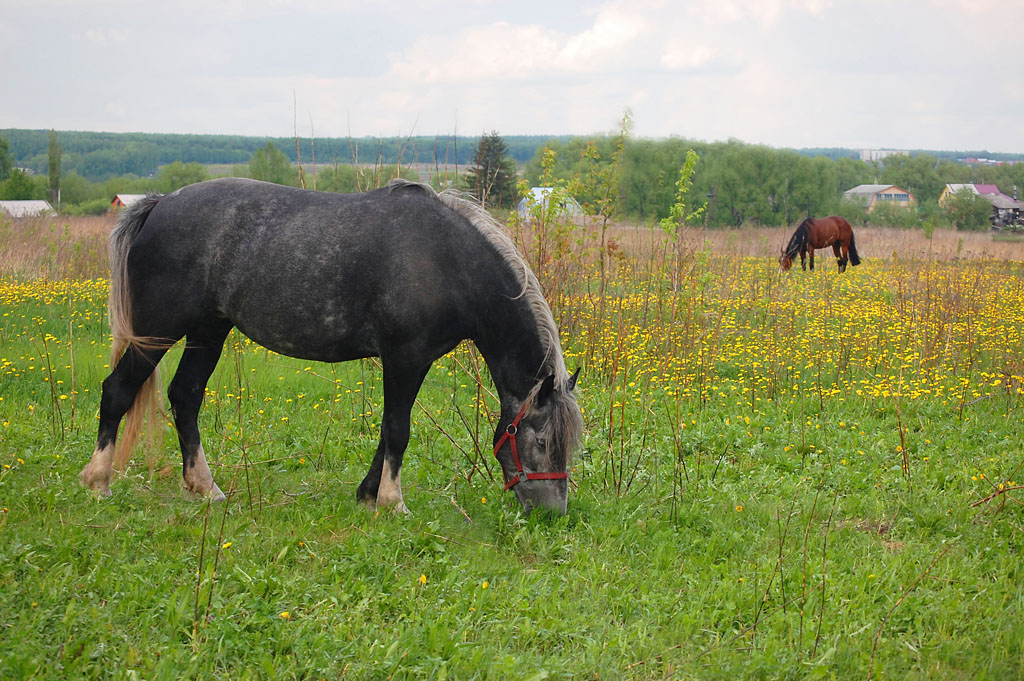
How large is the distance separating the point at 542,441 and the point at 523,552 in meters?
0.65

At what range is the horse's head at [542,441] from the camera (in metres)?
4.37

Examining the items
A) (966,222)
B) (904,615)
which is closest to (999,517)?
(904,615)

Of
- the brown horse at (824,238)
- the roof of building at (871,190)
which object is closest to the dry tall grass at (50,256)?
the brown horse at (824,238)

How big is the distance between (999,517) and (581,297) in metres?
4.79

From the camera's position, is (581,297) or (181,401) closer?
(181,401)

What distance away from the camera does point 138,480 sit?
16.5 feet

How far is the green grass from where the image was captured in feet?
10.5

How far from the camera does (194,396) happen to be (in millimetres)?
4926

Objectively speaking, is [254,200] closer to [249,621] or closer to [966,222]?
[249,621]

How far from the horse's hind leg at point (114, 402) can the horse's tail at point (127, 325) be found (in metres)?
0.08

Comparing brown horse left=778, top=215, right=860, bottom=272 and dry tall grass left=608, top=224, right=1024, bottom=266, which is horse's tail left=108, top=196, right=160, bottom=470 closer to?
dry tall grass left=608, top=224, right=1024, bottom=266

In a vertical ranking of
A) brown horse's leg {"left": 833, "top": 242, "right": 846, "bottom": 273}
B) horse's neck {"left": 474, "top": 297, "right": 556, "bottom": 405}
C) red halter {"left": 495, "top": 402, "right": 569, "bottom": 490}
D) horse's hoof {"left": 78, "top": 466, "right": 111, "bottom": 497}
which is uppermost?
brown horse's leg {"left": 833, "top": 242, "right": 846, "bottom": 273}

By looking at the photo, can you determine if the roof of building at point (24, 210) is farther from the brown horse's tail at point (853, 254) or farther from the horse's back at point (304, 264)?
the brown horse's tail at point (853, 254)

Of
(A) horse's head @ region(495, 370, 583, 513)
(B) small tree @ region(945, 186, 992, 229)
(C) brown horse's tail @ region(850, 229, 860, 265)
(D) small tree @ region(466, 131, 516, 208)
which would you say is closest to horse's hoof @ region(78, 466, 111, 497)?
(A) horse's head @ region(495, 370, 583, 513)
